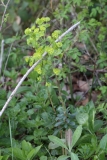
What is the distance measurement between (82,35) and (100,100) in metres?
0.58

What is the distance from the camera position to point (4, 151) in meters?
2.33

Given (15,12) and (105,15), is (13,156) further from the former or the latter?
(15,12)

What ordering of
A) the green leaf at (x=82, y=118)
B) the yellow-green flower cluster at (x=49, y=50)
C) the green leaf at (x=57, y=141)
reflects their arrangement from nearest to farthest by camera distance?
the yellow-green flower cluster at (x=49, y=50) < the green leaf at (x=57, y=141) < the green leaf at (x=82, y=118)

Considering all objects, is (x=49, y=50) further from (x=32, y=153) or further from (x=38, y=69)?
(x=32, y=153)

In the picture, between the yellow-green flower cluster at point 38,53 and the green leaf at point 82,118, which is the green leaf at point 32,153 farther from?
the yellow-green flower cluster at point 38,53

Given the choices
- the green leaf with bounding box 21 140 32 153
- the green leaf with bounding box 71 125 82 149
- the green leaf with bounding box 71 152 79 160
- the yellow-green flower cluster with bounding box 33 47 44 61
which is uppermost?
the yellow-green flower cluster with bounding box 33 47 44 61

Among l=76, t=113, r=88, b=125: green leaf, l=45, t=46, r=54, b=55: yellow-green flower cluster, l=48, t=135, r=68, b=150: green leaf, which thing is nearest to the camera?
l=45, t=46, r=54, b=55: yellow-green flower cluster

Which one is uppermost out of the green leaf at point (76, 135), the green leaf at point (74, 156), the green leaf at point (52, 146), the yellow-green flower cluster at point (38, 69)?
the yellow-green flower cluster at point (38, 69)

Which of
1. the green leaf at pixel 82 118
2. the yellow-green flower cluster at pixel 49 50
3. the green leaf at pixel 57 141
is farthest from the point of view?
the green leaf at pixel 82 118

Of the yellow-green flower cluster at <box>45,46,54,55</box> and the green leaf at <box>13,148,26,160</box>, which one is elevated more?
the yellow-green flower cluster at <box>45,46,54,55</box>

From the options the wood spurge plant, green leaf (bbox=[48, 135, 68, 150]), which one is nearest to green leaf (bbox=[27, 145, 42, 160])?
the wood spurge plant

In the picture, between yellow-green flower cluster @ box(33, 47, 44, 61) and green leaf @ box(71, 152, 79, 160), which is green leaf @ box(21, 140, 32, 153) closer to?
green leaf @ box(71, 152, 79, 160)

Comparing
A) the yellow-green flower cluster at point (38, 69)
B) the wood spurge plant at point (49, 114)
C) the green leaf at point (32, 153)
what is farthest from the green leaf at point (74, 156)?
the yellow-green flower cluster at point (38, 69)

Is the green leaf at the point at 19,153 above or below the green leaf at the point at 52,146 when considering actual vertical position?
above
